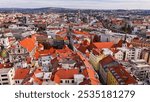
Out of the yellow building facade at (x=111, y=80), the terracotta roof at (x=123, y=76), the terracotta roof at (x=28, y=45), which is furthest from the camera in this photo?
the terracotta roof at (x=28, y=45)

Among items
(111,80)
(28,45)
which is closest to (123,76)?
(111,80)

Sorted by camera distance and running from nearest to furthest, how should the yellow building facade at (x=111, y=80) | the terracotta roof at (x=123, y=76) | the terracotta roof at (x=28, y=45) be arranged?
the terracotta roof at (x=123, y=76), the yellow building facade at (x=111, y=80), the terracotta roof at (x=28, y=45)

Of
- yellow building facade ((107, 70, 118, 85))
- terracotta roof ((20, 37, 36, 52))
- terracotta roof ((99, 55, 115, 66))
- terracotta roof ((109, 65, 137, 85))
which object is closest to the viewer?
terracotta roof ((109, 65, 137, 85))

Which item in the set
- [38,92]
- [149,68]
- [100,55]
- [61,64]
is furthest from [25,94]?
[100,55]

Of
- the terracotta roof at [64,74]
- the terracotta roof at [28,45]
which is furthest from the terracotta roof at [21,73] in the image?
the terracotta roof at [28,45]

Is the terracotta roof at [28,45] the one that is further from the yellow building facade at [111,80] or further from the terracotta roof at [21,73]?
the yellow building facade at [111,80]

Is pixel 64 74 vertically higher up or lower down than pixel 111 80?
higher up

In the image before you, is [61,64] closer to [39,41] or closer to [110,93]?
[110,93]

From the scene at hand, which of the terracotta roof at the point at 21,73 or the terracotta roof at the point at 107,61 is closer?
the terracotta roof at the point at 21,73

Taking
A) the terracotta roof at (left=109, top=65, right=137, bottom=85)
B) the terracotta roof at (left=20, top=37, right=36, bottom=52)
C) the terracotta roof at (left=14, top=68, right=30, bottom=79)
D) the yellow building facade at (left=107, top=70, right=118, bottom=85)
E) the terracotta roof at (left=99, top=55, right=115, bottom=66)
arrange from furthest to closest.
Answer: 1. the terracotta roof at (left=20, top=37, right=36, bottom=52)
2. the terracotta roof at (left=99, top=55, right=115, bottom=66)
3. the terracotta roof at (left=14, top=68, right=30, bottom=79)
4. the yellow building facade at (left=107, top=70, right=118, bottom=85)
5. the terracotta roof at (left=109, top=65, right=137, bottom=85)

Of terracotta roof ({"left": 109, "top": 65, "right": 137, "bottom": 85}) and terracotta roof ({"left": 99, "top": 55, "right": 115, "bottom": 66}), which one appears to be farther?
terracotta roof ({"left": 99, "top": 55, "right": 115, "bottom": 66})

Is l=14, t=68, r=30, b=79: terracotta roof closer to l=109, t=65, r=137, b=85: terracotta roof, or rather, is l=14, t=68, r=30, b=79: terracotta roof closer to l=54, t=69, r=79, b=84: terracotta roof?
l=54, t=69, r=79, b=84: terracotta roof

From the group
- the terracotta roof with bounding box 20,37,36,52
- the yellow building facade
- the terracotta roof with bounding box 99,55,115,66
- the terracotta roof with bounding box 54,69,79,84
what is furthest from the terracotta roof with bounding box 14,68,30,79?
the terracotta roof with bounding box 20,37,36,52

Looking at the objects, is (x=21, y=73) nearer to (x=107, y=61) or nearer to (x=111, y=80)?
(x=111, y=80)
